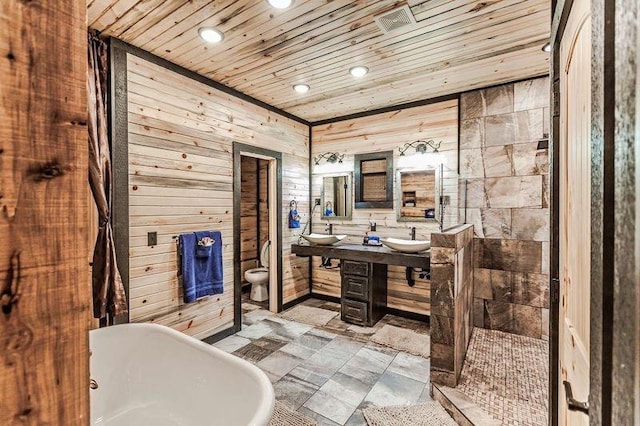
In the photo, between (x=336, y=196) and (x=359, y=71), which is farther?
(x=336, y=196)

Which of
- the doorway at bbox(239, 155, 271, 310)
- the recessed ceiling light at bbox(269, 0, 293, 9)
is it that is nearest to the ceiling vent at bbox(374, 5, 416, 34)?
the recessed ceiling light at bbox(269, 0, 293, 9)

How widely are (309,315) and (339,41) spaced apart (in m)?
3.16

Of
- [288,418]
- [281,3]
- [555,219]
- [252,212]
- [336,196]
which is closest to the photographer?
[555,219]

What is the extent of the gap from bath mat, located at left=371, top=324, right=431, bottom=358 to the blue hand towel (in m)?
1.79

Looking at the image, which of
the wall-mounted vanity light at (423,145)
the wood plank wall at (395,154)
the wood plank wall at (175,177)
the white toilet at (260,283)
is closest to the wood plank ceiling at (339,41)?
the wood plank wall at (175,177)

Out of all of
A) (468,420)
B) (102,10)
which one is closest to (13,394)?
(468,420)

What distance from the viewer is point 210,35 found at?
7.51ft

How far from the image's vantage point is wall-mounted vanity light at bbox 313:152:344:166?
14.2 feet

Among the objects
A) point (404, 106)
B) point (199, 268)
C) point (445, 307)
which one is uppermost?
point (404, 106)

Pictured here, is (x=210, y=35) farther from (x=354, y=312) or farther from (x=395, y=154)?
(x=354, y=312)

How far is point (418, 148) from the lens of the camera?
3697 millimetres

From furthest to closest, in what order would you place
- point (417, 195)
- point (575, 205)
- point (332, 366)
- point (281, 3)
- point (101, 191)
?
1. point (417, 195)
2. point (332, 366)
3. point (281, 3)
4. point (101, 191)
5. point (575, 205)

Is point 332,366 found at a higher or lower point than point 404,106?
lower

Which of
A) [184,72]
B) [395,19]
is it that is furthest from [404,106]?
[184,72]
